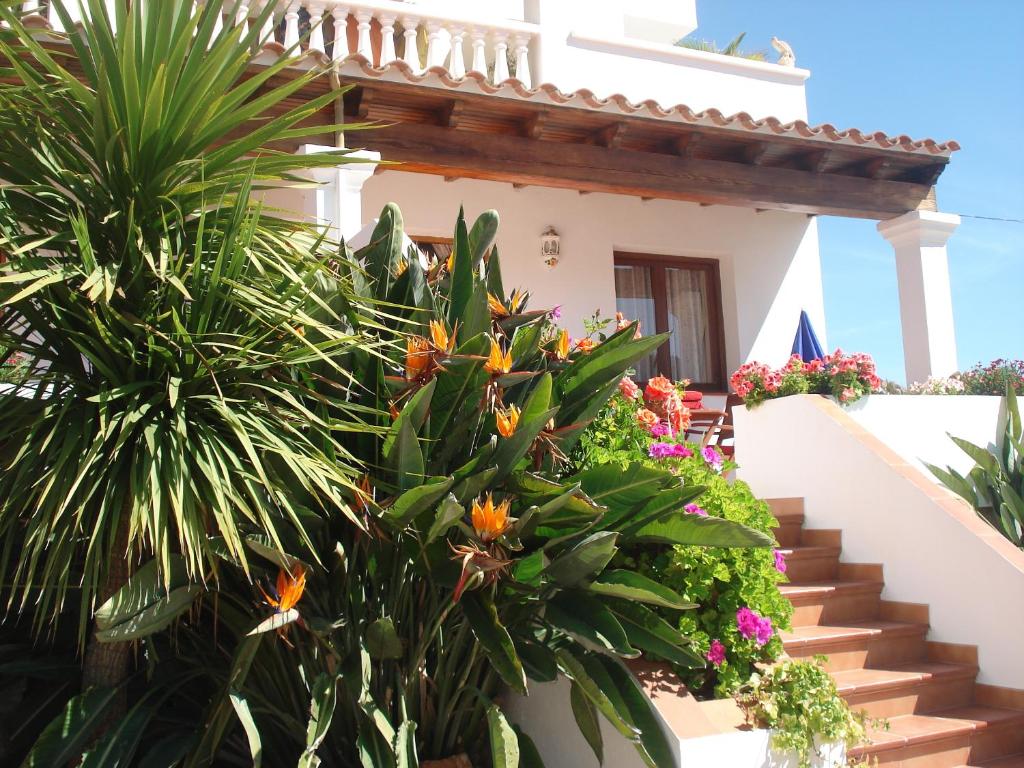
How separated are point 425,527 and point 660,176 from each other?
17.2 feet

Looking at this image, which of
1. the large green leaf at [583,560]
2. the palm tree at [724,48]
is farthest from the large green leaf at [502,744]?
the palm tree at [724,48]

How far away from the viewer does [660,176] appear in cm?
756

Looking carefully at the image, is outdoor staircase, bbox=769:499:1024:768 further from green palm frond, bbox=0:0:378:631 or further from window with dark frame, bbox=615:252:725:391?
window with dark frame, bbox=615:252:725:391

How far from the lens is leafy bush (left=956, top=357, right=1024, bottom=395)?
7488mm

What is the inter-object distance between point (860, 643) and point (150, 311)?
419 cm

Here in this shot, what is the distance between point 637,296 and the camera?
32.0 ft

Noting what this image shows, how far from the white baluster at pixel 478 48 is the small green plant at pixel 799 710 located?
6.05 metres

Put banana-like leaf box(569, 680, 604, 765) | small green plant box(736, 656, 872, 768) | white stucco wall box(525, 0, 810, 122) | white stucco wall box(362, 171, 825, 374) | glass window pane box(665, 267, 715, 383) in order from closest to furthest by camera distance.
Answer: banana-like leaf box(569, 680, 604, 765) → small green plant box(736, 656, 872, 768) → white stucco wall box(362, 171, 825, 374) → white stucco wall box(525, 0, 810, 122) → glass window pane box(665, 267, 715, 383)

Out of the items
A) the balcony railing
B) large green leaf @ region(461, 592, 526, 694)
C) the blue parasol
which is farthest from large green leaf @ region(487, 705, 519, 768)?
the blue parasol

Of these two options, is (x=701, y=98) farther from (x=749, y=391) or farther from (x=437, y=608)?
(x=437, y=608)

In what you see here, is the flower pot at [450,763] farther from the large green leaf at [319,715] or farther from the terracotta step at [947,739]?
the terracotta step at [947,739]

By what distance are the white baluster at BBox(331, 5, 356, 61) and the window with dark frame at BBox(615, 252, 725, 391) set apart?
12.0 feet

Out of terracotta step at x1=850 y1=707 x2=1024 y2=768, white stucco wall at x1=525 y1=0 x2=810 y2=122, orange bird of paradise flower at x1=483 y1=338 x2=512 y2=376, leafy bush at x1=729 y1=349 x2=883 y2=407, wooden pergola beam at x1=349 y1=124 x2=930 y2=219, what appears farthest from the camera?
white stucco wall at x1=525 y1=0 x2=810 y2=122

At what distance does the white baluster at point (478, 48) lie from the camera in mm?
7981
